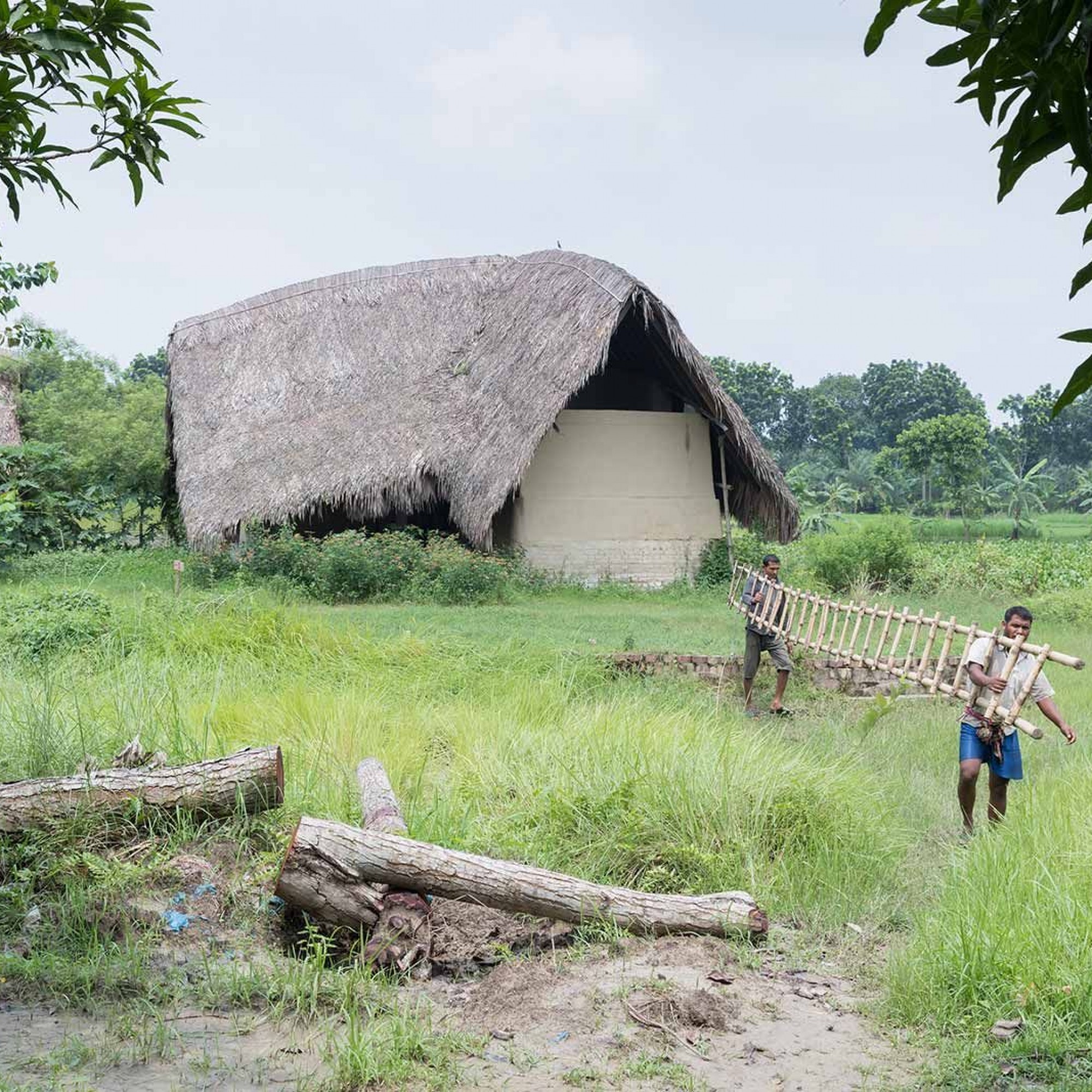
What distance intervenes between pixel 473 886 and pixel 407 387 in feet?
42.8

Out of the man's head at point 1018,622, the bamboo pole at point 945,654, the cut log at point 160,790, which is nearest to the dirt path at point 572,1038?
the cut log at point 160,790

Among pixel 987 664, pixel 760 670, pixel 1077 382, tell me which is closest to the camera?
pixel 1077 382

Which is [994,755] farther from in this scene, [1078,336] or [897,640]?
[1078,336]

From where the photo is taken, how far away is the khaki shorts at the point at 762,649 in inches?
360

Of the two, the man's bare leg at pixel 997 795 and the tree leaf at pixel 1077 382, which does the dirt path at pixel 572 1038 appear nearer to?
the man's bare leg at pixel 997 795

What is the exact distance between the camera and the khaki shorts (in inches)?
360

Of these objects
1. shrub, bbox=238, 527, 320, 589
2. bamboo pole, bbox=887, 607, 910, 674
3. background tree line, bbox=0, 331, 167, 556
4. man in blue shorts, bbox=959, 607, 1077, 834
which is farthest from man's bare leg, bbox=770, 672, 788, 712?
background tree line, bbox=0, 331, 167, 556

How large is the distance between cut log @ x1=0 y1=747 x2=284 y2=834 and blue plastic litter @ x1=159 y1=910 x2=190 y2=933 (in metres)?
0.48

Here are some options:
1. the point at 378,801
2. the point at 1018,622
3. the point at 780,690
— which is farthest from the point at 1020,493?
the point at 378,801

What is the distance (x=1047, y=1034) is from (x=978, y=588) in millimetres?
14272

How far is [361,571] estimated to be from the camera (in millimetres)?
13062

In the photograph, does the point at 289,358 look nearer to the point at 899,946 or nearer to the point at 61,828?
the point at 61,828

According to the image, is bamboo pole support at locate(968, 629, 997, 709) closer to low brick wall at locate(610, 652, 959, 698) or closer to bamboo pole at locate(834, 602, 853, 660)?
bamboo pole at locate(834, 602, 853, 660)

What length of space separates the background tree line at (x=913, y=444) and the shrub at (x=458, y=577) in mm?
14671
